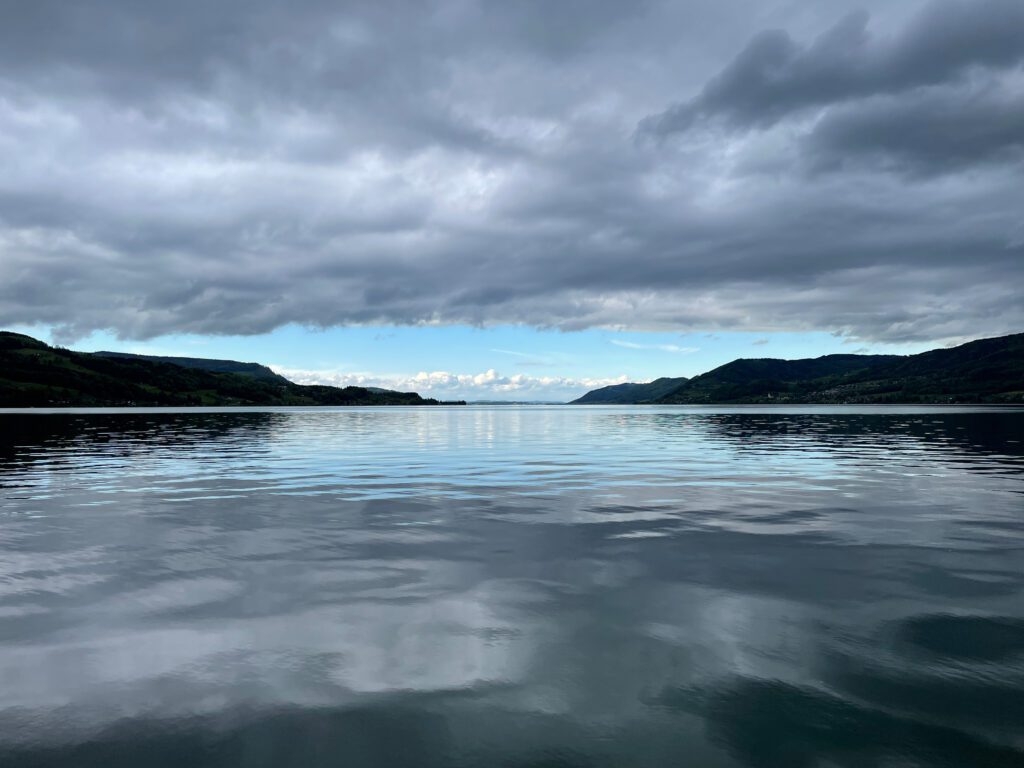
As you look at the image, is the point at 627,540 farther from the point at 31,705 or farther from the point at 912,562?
the point at 31,705

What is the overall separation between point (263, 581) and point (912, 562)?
64.3 feet

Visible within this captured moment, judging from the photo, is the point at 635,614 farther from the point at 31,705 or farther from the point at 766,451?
the point at 766,451

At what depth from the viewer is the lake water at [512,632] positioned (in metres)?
9.04

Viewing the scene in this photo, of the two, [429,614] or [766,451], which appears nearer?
[429,614]

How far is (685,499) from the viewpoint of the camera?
31.8m

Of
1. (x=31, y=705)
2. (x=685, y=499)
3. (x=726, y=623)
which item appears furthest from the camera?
(x=685, y=499)

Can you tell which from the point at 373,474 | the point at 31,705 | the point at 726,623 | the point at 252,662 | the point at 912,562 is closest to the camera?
the point at 31,705

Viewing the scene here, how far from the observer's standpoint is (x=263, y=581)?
1725cm

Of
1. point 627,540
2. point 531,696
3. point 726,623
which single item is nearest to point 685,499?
point 627,540

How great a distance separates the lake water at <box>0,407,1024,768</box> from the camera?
9.04 metres

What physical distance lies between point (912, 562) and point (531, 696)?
14878 millimetres

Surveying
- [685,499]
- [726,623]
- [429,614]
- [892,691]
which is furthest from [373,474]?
[892,691]

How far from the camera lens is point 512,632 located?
13461 mm

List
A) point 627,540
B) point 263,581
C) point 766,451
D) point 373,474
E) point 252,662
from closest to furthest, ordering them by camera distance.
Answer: point 252,662
point 263,581
point 627,540
point 373,474
point 766,451
